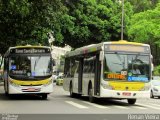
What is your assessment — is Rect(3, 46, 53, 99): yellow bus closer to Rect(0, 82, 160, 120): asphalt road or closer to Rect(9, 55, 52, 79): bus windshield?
Rect(9, 55, 52, 79): bus windshield

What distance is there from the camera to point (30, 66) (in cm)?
2722

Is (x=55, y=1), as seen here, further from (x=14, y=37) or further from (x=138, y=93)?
(x=14, y=37)

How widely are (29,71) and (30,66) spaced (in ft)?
1.00

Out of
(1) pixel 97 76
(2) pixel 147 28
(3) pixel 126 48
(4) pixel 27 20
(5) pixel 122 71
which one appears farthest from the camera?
(2) pixel 147 28

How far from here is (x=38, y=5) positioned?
23.8m

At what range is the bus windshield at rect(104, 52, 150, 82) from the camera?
23.2m

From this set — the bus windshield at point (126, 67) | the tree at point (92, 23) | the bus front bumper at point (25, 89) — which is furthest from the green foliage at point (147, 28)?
the bus windshield at point (126, 67)

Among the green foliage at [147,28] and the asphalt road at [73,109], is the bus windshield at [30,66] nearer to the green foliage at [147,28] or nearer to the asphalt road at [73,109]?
the asphalt road at [73,109]

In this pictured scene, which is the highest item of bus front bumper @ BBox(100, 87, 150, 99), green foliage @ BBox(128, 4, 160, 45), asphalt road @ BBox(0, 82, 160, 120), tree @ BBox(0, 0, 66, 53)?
green foliage @ BBox(128, 4, 160, 45)

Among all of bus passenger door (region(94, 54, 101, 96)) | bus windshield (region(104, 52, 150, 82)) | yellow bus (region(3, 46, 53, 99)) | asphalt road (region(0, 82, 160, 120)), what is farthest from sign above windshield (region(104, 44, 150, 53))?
yellow bus (region(3, 46, 53, 99))

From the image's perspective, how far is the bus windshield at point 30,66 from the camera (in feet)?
88.8

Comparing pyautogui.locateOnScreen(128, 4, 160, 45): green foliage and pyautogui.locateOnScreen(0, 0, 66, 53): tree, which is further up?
pyautogui.locateOnScreen(128, 4, 160, 45): green foliage

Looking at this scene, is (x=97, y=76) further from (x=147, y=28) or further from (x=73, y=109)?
(x=147, y=28)

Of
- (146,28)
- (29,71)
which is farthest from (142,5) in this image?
(29,71)
